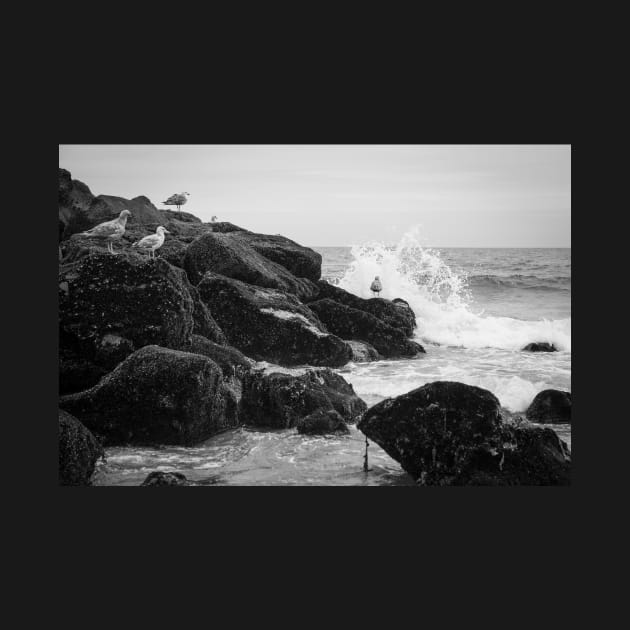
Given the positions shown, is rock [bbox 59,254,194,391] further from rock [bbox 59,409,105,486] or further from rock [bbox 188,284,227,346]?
rock [bbox 59,409,105,486]

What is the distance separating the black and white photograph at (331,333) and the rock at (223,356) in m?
0.03

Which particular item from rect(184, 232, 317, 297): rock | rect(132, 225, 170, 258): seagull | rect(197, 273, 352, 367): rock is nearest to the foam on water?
rect(197, 273, 352, 367): rock

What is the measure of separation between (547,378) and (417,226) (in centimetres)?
215

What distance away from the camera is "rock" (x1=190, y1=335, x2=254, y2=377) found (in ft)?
25.1

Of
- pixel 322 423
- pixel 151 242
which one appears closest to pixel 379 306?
pixel 322 423

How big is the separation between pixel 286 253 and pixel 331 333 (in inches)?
64.9

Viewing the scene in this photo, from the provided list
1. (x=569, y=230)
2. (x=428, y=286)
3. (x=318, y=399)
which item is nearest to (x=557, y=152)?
(x=569, y=230)

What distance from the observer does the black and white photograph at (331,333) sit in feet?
21.5

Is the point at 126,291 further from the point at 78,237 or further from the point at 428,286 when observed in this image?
the point at 428,286

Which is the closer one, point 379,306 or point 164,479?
point 164,479

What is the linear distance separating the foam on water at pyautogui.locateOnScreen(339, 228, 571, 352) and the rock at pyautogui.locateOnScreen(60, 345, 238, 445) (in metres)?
2.70

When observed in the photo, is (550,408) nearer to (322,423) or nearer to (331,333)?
(322,423)

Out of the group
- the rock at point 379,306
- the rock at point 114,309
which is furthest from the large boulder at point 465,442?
the rock at point 114,309

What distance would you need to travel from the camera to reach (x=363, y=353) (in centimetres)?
843
